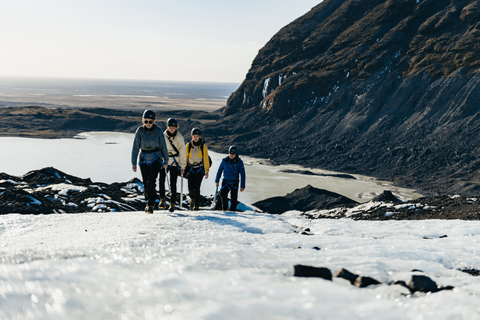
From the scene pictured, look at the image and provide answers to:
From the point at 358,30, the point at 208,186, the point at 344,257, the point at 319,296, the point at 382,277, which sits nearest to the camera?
the point at 319,296

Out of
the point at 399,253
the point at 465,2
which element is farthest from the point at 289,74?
the point at 399,253

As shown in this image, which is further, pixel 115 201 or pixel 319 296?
pixel 115 201

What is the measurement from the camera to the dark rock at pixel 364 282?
371cm

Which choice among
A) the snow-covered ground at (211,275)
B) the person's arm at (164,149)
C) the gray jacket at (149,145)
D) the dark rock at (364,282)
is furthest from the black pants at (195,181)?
the dark rock at (364,282)

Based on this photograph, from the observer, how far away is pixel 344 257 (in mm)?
4672

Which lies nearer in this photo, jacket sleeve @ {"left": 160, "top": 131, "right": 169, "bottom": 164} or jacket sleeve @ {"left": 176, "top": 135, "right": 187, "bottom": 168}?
jacket sleeve @ {"left": 160, "top": 131, "right": 169, "bottom": 164}

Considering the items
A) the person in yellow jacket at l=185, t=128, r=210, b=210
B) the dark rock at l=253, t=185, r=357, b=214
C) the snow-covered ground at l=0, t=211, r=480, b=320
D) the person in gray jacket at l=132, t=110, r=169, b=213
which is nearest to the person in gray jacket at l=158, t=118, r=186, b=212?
the person in yellow jacket at l=185, t=128, r=210, b=210

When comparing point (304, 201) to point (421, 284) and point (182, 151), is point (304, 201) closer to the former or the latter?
point (182, 151)

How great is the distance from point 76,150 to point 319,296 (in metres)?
62.8

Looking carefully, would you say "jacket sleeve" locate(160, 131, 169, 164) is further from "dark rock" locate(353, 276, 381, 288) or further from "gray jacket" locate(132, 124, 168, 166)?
"dark rock" locate(353, 276, 381, 288)

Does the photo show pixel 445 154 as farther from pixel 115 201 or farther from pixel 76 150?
pixel 76 150

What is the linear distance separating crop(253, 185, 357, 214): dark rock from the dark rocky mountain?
1438cm

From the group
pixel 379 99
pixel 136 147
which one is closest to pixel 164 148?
pixel 136 147

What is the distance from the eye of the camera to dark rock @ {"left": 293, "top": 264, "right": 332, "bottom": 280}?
12.6 ft
